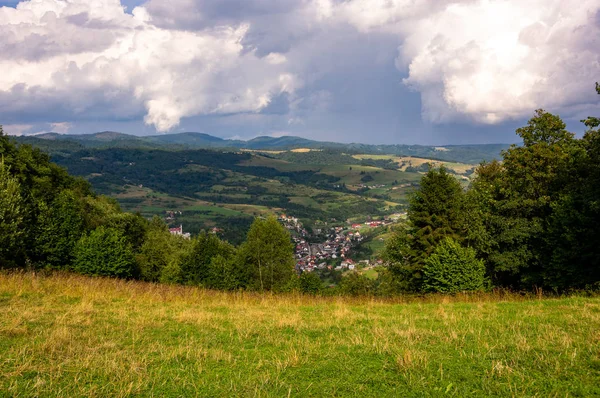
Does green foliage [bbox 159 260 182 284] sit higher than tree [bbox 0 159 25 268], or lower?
lower

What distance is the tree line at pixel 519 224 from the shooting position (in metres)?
20.4

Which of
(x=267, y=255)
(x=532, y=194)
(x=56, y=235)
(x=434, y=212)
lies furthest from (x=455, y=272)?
(x=56, y=235)

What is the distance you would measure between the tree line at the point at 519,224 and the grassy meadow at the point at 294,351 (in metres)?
10.5

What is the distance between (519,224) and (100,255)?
3129 cm

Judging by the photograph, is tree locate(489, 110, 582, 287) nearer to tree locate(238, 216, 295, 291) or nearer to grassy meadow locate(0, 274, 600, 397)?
grassy meadow locate(0, 274, 600, 397)

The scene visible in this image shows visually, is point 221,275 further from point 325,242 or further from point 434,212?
point 325,242

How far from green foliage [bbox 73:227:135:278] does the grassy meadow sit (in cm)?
1686

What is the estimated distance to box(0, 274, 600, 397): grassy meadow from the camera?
17.8ft

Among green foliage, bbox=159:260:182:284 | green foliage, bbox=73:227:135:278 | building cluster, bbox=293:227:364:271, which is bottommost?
building cluster, bbox=293:227:364:271

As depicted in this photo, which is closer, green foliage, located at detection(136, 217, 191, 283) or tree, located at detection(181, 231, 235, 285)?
tree, located at detection(181, 231, 235, 285)

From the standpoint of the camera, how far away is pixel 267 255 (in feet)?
147

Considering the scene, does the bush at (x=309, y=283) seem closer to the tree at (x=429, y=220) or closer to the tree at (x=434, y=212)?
the tree at (x=429, y=220)

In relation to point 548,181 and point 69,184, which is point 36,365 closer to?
point 548,181

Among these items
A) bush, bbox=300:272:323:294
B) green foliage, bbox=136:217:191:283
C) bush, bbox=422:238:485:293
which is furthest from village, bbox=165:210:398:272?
bush, bbox=422:238:485:293
